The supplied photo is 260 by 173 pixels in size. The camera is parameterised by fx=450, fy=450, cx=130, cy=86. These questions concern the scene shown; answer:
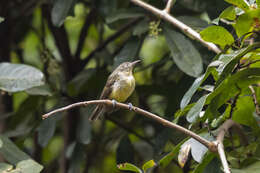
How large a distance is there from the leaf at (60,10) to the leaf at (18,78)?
539 mm

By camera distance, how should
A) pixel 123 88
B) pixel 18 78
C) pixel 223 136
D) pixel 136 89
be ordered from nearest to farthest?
pixel 223 136, pixel 18 78, pixel 123 88, pixel 136 89

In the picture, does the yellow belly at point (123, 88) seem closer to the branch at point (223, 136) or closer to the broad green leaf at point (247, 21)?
the branch at point (223, 136)

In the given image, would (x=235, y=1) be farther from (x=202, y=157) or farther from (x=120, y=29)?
(x=120, y=29)

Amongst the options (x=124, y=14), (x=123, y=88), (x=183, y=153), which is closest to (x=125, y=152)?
(x=123, y=88)

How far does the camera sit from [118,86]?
11.9 feet

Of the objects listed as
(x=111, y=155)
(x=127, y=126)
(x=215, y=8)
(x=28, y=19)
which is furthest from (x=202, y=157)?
(x=28, y=19)

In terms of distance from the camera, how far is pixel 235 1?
220 centimetres

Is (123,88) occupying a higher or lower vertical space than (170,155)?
lower

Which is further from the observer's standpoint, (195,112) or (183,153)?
(183,153)

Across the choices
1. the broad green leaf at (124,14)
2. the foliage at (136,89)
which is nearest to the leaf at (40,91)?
the foliage at (136,89)

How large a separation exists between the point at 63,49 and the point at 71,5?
461 millimetres

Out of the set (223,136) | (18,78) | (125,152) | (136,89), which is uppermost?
(18,78)

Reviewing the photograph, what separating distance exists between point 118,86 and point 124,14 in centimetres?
59

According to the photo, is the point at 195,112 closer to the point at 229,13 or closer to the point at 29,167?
the point at 229,13
